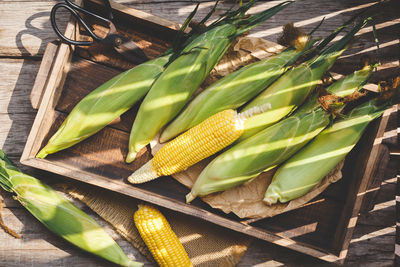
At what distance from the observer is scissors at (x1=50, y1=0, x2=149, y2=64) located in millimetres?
1196

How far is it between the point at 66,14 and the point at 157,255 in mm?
1149

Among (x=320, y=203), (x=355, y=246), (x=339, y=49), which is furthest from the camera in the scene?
(x=355, y=246)

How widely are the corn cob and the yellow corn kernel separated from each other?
139mm

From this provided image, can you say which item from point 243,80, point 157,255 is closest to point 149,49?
point 243,80

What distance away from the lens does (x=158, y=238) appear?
122 centimetres

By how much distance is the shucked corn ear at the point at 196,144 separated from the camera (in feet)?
3.65

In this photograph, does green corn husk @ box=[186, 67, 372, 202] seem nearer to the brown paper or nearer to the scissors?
the brown paper

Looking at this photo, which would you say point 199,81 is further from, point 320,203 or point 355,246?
point 355,246

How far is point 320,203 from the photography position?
1286mm

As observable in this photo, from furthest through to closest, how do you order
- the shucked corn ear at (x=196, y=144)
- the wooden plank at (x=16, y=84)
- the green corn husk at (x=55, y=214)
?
the wooden plank at (x=16, y=84) < the green corn husk at (x=55, y=214) < the shucked corn ear at (x=196, y=144)

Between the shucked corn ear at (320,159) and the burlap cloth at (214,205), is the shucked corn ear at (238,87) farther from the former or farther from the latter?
the shucked corn ear at (320,159)

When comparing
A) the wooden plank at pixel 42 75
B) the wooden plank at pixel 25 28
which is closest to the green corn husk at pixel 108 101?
the wooden plank at pixel 42 75

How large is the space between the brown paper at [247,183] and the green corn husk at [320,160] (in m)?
0.05

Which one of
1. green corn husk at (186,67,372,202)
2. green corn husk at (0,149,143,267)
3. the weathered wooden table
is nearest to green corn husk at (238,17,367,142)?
green corn husk at (186,67,372,202)
